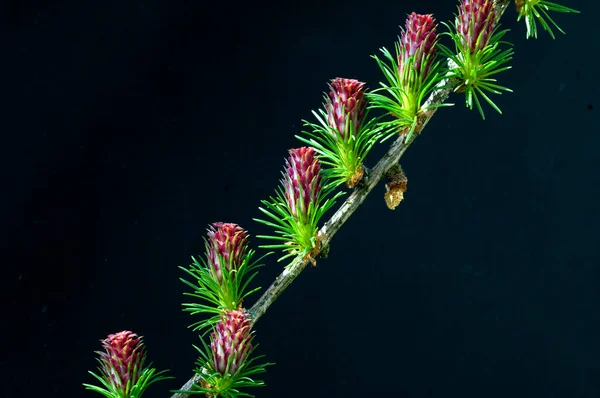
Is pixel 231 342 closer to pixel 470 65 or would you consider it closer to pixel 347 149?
pixel 347 149

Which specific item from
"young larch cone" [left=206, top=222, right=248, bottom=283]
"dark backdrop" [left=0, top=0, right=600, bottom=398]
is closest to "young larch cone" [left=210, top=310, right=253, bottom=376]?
"young larch cone" [left=206, top=222, right=248, bottom=283]

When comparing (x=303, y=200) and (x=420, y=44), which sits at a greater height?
(x=420, y=44)

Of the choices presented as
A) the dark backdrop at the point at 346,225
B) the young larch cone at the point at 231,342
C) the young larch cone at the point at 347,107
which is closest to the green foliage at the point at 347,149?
the young larch cone at the point at 347,107

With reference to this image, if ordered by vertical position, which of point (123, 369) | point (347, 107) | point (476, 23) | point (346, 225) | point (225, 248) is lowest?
point (123, 369)

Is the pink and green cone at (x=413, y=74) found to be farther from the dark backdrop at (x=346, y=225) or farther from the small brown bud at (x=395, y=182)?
the dark backdrop at (x=346, y=225)

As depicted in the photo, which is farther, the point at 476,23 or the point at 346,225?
the point at 346,225

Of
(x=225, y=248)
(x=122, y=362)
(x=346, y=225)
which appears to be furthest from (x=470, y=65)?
(x=346, y=225)
